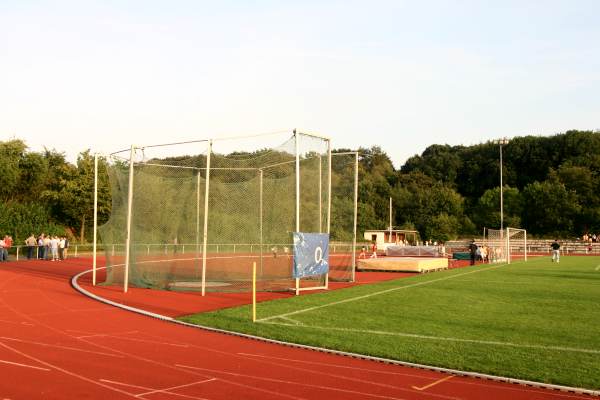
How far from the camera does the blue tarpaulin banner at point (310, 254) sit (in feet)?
58.2

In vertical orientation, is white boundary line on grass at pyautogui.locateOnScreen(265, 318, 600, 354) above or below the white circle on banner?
below

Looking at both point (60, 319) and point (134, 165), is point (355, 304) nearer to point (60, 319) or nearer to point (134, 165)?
point (60, 319)

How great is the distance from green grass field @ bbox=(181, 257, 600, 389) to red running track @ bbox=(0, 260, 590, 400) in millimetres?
718

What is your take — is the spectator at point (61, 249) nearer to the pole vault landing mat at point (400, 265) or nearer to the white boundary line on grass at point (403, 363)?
the pole vault landing mat at point (400, 265)

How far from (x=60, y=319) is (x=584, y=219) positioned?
7188cm

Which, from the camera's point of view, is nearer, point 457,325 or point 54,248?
point 457,325

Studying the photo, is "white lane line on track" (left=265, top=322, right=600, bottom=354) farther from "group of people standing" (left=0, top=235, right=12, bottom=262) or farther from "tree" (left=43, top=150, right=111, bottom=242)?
"tree" (left=43, top=150, right=111, bottom=242)

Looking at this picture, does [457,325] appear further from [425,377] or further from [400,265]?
[400,265]

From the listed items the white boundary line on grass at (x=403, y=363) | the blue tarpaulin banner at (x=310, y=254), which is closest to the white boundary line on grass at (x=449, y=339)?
the white boundary line on grass at (x=403, y=363)

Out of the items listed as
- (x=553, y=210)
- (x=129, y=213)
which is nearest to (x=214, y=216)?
(x=129, y=213)

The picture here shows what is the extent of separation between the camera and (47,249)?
36.5m

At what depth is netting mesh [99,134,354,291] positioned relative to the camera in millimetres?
20734

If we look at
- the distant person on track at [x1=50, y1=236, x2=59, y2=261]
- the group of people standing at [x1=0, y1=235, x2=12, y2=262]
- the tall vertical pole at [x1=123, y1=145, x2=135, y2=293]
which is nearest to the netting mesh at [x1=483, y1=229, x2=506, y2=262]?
the distant person on track at [x1=50, y1=236, x2=59, y2=261]

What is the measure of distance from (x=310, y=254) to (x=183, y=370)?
9777 millimetres
